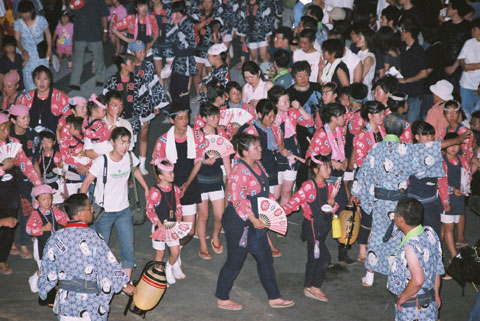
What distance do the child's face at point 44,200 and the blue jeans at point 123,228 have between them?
2.10ft

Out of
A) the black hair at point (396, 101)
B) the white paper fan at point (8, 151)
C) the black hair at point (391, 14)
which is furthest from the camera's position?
the black hair at point (391, 14)

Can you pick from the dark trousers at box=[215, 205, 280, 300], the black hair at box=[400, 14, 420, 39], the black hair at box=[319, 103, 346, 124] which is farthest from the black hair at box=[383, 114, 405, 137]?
the black hair at box=[400, 14, 420, 39]

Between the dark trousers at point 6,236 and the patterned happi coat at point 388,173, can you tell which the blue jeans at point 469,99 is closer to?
the patterned happi coat at point 388,173

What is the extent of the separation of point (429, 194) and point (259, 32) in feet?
29.1

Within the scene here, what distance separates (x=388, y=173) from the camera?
306 inches

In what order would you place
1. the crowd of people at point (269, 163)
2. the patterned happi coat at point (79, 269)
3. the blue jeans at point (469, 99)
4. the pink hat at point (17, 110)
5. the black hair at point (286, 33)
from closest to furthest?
the patterned happi coat at point (79, 269) < the crowd of people at point (269, 163) < the pink hat at point (17, 110) < the blue jeans at point (469, 99) < the black hair at point (286, 33)

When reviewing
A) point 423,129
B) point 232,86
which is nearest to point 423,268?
point 423,129

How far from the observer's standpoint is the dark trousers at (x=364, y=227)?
8.81 metres

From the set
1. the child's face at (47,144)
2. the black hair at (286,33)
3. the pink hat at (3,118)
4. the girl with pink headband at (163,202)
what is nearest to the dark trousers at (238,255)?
the girl with pink headband at (163,202)

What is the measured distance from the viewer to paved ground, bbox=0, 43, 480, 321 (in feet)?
25.5

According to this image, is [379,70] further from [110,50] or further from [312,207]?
[110,50]

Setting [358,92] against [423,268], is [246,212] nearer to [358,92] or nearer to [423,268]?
[423,268]

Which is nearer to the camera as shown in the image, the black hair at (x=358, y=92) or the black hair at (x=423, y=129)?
the black hair at (x=423, y=129)

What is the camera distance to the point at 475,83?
38.7ft
